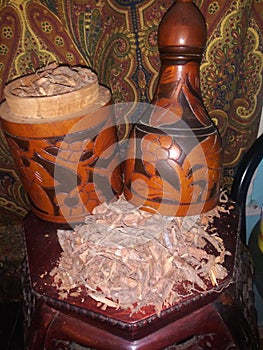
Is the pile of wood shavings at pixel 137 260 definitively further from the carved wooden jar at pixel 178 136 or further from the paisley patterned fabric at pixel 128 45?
the paisley patterned fabric at pixel 128 45

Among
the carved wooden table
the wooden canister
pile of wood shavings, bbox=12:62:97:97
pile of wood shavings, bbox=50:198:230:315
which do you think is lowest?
the carved wooden table

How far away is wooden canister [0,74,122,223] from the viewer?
25.6 inches

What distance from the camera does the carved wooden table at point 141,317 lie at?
0.57 meters

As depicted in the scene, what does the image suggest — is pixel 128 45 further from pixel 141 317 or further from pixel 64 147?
pixel 141 317

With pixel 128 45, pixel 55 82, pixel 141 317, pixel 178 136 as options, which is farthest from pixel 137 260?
pixel 128 45

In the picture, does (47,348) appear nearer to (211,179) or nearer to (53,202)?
(53,202)

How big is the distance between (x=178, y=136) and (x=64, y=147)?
0.67ft

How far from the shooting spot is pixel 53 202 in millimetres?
736

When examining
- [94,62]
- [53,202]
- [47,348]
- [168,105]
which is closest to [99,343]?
[47,348]

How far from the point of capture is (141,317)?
55cm

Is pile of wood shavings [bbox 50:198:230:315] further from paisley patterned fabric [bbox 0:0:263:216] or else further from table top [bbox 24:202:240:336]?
paisley patterned fabric [bbox 0:0:263:216]

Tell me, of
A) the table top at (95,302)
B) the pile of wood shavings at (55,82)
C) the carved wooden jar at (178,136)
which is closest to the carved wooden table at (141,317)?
the table top at (95,302)

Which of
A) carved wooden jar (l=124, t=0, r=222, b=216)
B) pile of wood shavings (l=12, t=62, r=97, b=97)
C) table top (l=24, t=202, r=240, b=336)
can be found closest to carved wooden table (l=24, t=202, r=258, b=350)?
table top (l=24, t=202, r=240, b=336)

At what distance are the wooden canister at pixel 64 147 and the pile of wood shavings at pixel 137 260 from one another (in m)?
0.07
